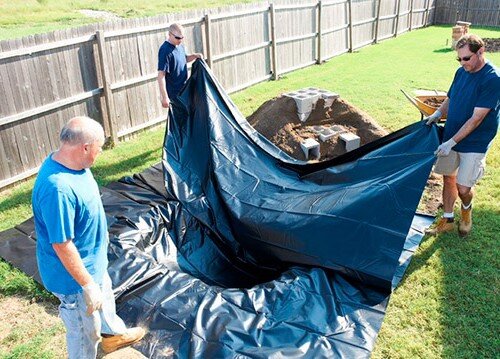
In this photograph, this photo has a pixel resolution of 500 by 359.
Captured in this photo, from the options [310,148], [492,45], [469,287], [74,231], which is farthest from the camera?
[492,45]

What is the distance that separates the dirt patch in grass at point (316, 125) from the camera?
21.7ft

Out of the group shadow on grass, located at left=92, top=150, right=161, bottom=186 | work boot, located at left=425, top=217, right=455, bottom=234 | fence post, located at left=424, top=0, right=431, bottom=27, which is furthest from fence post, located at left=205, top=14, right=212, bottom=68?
fence post, located at left=424, top=0, right=431, bottom=27

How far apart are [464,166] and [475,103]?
25.0 inches

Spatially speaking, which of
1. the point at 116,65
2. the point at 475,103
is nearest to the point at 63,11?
the point at 116,65

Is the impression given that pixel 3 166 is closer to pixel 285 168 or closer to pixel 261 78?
pixel 285 168

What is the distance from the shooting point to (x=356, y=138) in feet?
21.1

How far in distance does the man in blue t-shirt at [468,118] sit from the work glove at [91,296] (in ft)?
9.98

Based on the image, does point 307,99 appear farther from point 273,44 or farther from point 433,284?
point 273,44

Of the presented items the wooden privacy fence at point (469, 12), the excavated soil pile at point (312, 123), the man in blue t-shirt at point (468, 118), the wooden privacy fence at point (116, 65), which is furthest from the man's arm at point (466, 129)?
the wooden privacy fence at point (469, 12)

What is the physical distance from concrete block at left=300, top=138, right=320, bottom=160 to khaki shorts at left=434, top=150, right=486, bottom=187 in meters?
2.05

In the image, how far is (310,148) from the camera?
6.36 meters

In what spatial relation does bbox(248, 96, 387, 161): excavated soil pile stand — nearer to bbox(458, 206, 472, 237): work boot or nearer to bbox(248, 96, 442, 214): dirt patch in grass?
bbox(248, 96, 442, 214): dirt patch in grass

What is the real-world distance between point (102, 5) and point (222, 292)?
31.4 meters

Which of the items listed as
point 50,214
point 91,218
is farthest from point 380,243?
point 50,214
